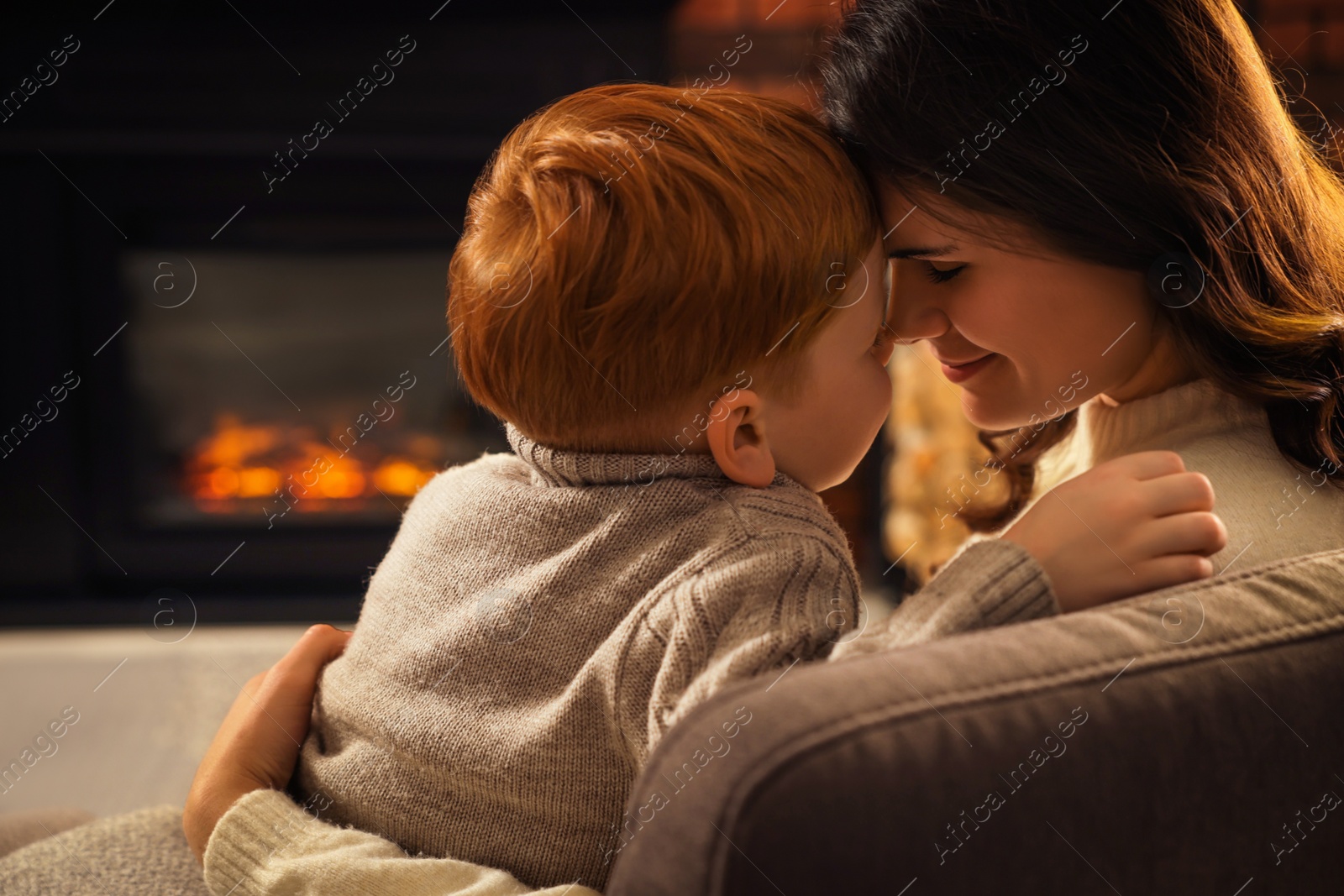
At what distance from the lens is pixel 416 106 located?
2.50 metres

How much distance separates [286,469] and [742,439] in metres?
2.26

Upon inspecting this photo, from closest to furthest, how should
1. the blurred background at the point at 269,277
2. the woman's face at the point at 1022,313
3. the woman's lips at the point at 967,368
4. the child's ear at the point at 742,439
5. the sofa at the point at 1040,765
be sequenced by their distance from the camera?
the sofa at the point at 1040,765 < the child's ear at the point at 742,439 < the woman's face at the point at 1022,313 < the woman's lips at the point at 967,368 < the blurred background at the point at 269,277

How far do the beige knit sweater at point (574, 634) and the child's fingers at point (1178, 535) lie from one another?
0.06 m

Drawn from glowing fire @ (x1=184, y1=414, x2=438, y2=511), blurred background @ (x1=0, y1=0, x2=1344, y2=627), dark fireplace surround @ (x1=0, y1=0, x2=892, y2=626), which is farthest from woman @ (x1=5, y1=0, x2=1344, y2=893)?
glowing fire @ (x1=184, y1=414, x2=438, y2=511)

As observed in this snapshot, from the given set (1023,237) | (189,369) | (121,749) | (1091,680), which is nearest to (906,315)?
(1023,237)

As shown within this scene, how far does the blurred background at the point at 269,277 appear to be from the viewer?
2.44 m

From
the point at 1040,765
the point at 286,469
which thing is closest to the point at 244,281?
the point at 286,469

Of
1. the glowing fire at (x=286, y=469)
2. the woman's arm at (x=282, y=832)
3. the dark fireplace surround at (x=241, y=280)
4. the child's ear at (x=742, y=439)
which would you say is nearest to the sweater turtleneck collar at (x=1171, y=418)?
the child's ear at (x=742, y=439)

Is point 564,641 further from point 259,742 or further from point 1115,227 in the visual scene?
point 1115,227

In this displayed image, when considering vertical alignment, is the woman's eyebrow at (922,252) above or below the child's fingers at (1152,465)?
above

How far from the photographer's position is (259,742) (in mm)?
808

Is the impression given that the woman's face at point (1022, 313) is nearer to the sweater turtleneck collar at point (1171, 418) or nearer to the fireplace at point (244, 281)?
the sweater turtleneck collar at point (1171, 418)

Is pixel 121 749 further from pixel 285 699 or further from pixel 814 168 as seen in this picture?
pixel 814 168

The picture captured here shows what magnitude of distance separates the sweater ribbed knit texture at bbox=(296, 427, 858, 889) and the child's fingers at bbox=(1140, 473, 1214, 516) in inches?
7.5
